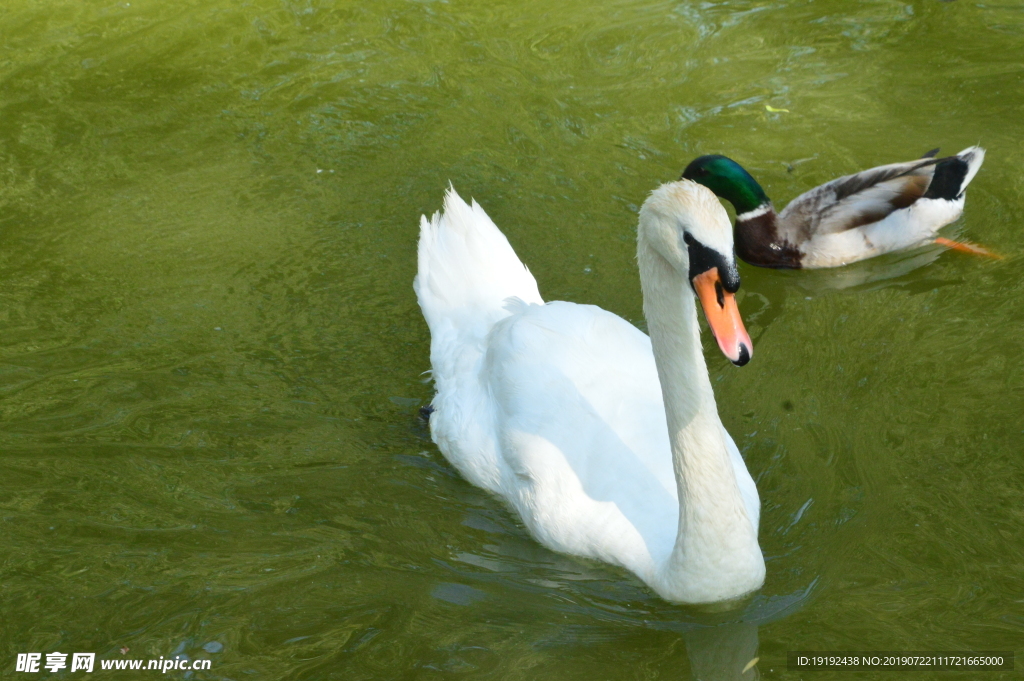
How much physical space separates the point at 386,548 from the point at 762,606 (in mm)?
1660

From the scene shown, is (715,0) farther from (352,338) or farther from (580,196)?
(352,338)

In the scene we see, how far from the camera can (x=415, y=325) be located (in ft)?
21.2

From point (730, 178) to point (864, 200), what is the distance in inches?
34.0

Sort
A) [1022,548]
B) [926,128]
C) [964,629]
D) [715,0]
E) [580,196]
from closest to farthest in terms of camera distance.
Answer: [964,629]
[1022,548]
[580,196]
[926,128]
[715,0]

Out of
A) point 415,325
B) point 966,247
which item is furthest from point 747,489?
point 966,247

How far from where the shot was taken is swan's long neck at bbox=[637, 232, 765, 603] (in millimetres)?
3947

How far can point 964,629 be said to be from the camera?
4219 mm

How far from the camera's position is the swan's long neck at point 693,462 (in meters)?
3.95

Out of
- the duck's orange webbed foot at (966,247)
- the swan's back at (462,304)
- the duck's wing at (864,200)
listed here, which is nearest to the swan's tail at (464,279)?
the swan's back at (462,304)

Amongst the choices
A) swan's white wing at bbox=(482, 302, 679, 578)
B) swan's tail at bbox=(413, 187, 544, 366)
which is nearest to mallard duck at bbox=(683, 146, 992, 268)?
swan's tail at bbox=(413, 187, 544, 366)

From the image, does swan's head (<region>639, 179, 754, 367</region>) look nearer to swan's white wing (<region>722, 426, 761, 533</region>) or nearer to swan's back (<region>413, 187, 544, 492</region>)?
swan's white wing (<region>722, 426, 761, 533</region>)

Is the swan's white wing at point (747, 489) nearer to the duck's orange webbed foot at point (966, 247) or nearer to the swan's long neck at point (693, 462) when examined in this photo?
the swan's long neck at point (693, 462)

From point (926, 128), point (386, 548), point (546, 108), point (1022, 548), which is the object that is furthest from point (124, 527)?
point (926, 128)

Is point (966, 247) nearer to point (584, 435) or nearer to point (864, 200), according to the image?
point (864, 200)
